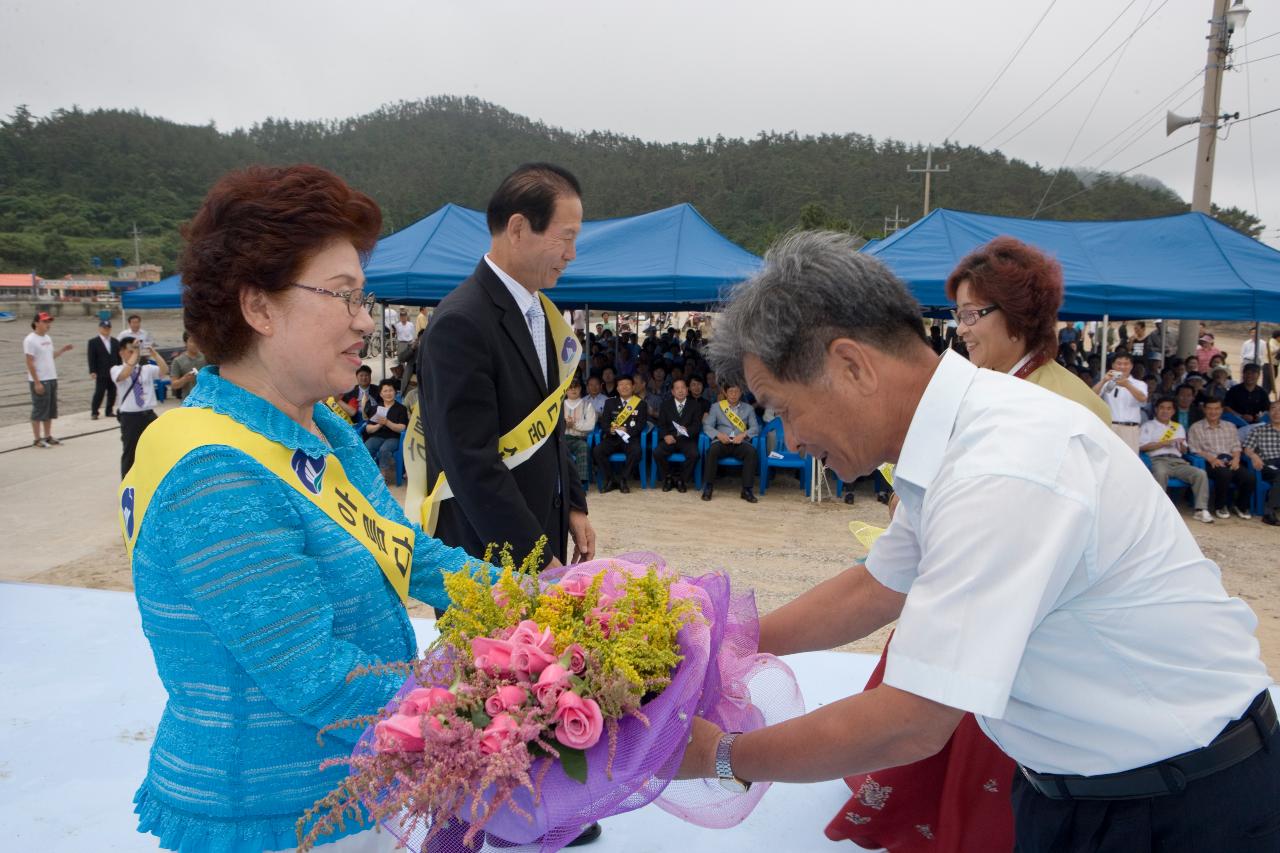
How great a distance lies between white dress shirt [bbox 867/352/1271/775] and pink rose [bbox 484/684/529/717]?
468 millimetres

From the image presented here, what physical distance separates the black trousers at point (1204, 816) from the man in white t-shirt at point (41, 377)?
12.1m

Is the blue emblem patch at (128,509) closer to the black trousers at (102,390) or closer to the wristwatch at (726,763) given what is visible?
the wristwatch at (726,763)

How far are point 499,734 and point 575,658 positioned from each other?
0.15 m

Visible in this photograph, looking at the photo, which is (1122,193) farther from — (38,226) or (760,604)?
(38,226)

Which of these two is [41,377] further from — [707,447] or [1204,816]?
[1204,816]

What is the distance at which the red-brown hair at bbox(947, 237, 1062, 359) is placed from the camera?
99.8 inches

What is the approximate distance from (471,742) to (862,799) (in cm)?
165

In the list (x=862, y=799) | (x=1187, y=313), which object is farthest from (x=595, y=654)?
(x=1187, y=313)

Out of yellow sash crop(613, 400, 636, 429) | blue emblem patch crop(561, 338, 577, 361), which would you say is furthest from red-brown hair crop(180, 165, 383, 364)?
yellow sash crop(613, 400, 636, 429)

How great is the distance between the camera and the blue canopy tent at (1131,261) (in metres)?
8.17

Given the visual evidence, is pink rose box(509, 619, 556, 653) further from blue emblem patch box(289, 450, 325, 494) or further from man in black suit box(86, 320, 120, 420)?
man in black suit box(86, 320, 120, 420)

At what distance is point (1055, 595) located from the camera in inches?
40.4

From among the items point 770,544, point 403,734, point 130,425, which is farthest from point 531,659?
point 130,425

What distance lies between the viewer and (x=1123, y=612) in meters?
1.09
